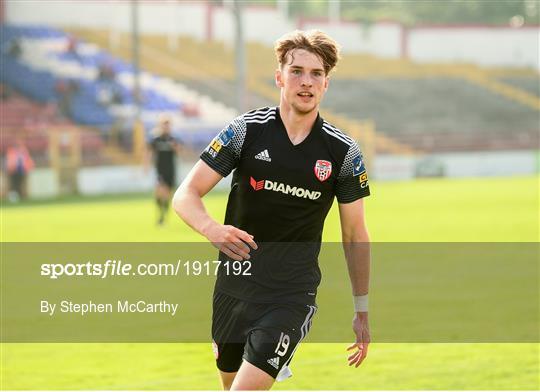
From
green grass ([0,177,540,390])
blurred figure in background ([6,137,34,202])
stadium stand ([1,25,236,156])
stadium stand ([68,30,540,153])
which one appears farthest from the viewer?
stadium stand ([68,30,540,153])

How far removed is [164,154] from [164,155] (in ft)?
0.07

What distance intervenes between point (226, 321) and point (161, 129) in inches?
697

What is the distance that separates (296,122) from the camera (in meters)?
5.58

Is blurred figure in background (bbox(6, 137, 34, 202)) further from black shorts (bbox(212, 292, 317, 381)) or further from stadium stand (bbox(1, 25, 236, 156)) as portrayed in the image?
black shorts (bbox(212, 292, 317, 381))

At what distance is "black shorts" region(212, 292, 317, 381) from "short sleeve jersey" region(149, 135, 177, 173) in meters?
18.4

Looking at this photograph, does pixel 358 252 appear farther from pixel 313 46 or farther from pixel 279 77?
pixel 313 46

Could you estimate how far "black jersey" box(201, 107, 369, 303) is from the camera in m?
5.56

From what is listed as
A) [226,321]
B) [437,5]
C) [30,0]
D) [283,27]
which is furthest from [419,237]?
[437,5]

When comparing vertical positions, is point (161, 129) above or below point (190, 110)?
above

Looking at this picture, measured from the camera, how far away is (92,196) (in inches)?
1483

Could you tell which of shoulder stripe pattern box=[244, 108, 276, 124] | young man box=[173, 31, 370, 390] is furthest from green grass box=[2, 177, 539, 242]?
shoulder stripe pattern box=[244, 108, 276, 124]

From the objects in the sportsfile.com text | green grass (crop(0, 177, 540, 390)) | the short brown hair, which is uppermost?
the short brown hair

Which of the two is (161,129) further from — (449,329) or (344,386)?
(344,386)

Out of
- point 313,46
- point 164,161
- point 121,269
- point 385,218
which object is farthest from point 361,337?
point 385,218
